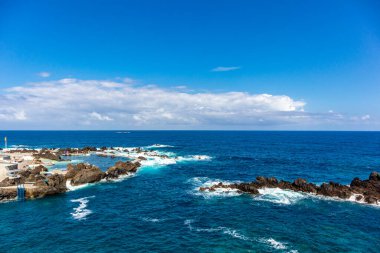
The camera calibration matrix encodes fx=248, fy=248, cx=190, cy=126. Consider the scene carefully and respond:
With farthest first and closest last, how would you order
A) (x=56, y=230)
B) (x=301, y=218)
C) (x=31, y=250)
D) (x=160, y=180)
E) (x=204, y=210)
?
(x=160, y=180) → (x=204, y=210) → (x=301, y=218) → (x=56, y=230) → (x=31, y=250)

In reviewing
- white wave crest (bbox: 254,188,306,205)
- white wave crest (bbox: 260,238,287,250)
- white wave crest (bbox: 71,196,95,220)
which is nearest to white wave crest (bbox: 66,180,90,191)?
white wave crest (bbox: 71,196,95,220)

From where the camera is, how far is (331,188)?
55562 mm

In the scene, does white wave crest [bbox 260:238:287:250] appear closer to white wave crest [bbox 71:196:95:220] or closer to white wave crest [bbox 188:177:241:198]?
white wave crest [bbox 188:177:241:198]

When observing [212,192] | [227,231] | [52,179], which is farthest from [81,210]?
[212,192]

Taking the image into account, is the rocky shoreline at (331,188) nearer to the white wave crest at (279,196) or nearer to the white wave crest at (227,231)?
the white wave crest at (279,196)

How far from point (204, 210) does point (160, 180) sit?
28.0 m

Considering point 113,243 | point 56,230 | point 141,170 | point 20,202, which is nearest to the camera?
point 113,243

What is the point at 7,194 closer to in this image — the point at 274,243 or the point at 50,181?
the point at 50,181

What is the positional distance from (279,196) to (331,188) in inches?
472

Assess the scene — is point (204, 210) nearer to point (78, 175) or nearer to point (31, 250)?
point (31, 250)

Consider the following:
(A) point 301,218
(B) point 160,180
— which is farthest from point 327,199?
(B) point 160,180

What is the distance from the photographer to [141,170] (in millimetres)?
86875

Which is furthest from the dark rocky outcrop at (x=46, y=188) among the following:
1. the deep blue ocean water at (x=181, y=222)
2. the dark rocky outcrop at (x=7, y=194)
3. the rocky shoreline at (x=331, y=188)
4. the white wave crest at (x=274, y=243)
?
the white wave crest at (x=274, y=243)

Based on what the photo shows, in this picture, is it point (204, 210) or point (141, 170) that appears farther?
point (141, 170)
